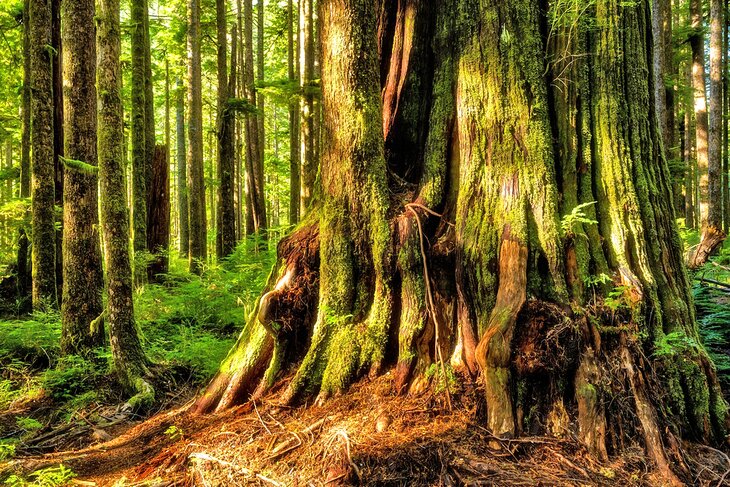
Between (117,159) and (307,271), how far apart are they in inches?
110

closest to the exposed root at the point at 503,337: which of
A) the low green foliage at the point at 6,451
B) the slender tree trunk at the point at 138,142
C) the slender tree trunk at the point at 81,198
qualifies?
the low green foliage at the point at 6,451

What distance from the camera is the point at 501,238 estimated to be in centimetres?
348

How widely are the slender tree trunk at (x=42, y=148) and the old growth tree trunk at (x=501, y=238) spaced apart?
589 cm

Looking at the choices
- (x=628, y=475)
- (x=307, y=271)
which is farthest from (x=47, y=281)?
(x=628, y=475)

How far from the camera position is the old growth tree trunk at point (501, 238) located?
3189 millimetres

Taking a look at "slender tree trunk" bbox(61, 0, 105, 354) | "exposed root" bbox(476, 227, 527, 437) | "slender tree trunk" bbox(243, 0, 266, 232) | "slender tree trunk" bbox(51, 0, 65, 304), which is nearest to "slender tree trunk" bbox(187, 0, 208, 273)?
"slender tree trunk" bbox(243, 0, 266, 232)

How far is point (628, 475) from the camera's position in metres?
2.71

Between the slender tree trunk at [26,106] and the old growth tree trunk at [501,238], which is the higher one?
the slender tree trunk at [26,106]

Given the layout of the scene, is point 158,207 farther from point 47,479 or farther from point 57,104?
point 47,479

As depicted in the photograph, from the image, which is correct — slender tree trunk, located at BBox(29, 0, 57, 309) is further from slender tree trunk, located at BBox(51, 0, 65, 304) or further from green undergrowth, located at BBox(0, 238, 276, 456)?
green undergrowth, located at BBox(0, 238, 276, 456)

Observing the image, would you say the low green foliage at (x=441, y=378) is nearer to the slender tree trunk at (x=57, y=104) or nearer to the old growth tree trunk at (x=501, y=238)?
the old growth tree trunk at (x=501, y=238)

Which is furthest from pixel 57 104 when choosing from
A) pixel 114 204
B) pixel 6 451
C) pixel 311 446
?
pixel 311 446

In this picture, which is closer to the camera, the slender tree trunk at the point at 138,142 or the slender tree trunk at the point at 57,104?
the slender tree trunk at the point at 57,104

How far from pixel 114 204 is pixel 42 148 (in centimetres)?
400
